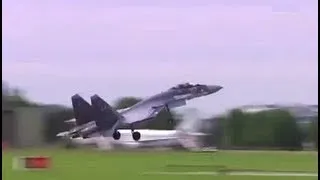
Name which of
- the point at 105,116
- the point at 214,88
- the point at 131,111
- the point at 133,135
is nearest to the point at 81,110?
the point at 105,116

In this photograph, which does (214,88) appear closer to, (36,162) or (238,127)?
(238,127)

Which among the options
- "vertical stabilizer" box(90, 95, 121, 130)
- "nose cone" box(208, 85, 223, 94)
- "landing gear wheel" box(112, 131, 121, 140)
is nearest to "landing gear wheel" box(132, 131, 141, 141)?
"landing gear wheel" box(112, 131, 121, 140)

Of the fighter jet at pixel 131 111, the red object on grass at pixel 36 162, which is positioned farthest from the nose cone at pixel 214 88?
the red object on grass at pixel 36 162

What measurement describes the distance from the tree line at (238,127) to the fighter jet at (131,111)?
0.33 ft

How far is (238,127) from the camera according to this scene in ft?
27.7

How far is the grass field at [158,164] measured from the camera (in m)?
8.56

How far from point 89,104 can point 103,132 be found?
0.37 metres

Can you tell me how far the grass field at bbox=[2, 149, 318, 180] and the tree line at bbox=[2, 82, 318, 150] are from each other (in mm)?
160

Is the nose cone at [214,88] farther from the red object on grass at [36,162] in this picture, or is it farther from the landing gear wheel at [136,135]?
the red object on grass at [36,162]

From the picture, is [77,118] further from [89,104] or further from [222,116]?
[222,116]

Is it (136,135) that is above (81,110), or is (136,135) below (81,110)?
below

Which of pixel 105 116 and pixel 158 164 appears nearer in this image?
pixel 105 116

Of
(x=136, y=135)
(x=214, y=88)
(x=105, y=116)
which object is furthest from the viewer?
(x=136, y=135)

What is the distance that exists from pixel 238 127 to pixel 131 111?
4.30ft
